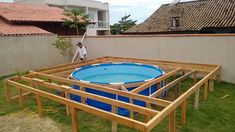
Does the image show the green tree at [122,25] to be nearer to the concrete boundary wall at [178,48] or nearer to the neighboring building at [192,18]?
the neighboring building at [192,18]

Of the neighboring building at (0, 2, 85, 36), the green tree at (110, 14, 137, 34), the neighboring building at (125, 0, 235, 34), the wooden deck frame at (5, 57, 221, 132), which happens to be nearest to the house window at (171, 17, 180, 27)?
the neighboring building at (125, 0, 235, 34)

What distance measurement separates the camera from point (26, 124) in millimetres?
5137

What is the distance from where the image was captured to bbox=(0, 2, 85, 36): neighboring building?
40.7ft

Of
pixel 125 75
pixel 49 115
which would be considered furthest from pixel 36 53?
pixel 49 115

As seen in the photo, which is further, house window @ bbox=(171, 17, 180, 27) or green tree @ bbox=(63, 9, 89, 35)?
house window @ bbox=(171, 17, 180, 27)

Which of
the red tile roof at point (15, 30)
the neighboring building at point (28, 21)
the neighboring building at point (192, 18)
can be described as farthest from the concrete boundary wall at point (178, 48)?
the neighboring building at point (192, 18)

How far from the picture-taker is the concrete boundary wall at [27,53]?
35.4 feet

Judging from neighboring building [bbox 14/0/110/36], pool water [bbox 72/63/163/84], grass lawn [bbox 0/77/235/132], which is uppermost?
neighboring building [bbox 14/0/110/36]

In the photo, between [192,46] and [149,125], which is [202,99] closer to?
[192,46]

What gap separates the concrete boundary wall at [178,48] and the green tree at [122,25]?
23.5 m

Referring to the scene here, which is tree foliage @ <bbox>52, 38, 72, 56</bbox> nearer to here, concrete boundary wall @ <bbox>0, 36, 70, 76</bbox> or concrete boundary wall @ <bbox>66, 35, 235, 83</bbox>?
concrete boundary wall @ <bbox>0, 36, 70, 76</bbox>

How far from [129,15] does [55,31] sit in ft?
72.0

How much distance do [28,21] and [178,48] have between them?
9.73 meters

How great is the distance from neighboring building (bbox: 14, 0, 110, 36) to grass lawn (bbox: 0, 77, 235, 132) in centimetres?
2176
